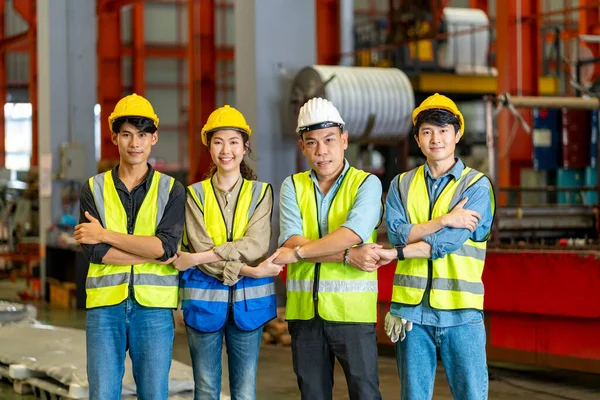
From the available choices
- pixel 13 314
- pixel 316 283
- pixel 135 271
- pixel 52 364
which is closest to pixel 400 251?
pixel 316 283

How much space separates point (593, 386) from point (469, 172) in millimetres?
3517

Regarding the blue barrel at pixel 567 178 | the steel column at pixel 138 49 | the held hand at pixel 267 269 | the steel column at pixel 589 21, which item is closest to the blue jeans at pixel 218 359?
the held hand at pixel 267 269

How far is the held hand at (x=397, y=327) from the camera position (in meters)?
3.74

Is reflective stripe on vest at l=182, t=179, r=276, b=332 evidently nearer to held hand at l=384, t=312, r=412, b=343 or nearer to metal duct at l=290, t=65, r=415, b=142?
held hand at l=384, t=312, r=412, b=343

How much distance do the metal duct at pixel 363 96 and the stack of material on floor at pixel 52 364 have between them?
352cm

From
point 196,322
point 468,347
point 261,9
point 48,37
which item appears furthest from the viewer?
point 48,37

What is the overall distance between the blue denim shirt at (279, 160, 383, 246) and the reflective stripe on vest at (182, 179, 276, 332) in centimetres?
15

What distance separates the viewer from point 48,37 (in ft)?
40.9

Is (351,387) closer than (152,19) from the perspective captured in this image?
Yes

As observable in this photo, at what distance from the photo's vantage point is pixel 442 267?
377 cm

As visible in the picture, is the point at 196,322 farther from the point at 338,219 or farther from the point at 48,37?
the point at 48,37

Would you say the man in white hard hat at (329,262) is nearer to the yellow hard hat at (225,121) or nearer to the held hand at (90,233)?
the yellow hard hat at (225,121)

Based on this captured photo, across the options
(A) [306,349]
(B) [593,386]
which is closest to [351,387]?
(A) [306,349]

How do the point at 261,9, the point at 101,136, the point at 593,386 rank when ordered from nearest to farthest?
the point at 593,386, the point at 261,9, the point at 101,136
